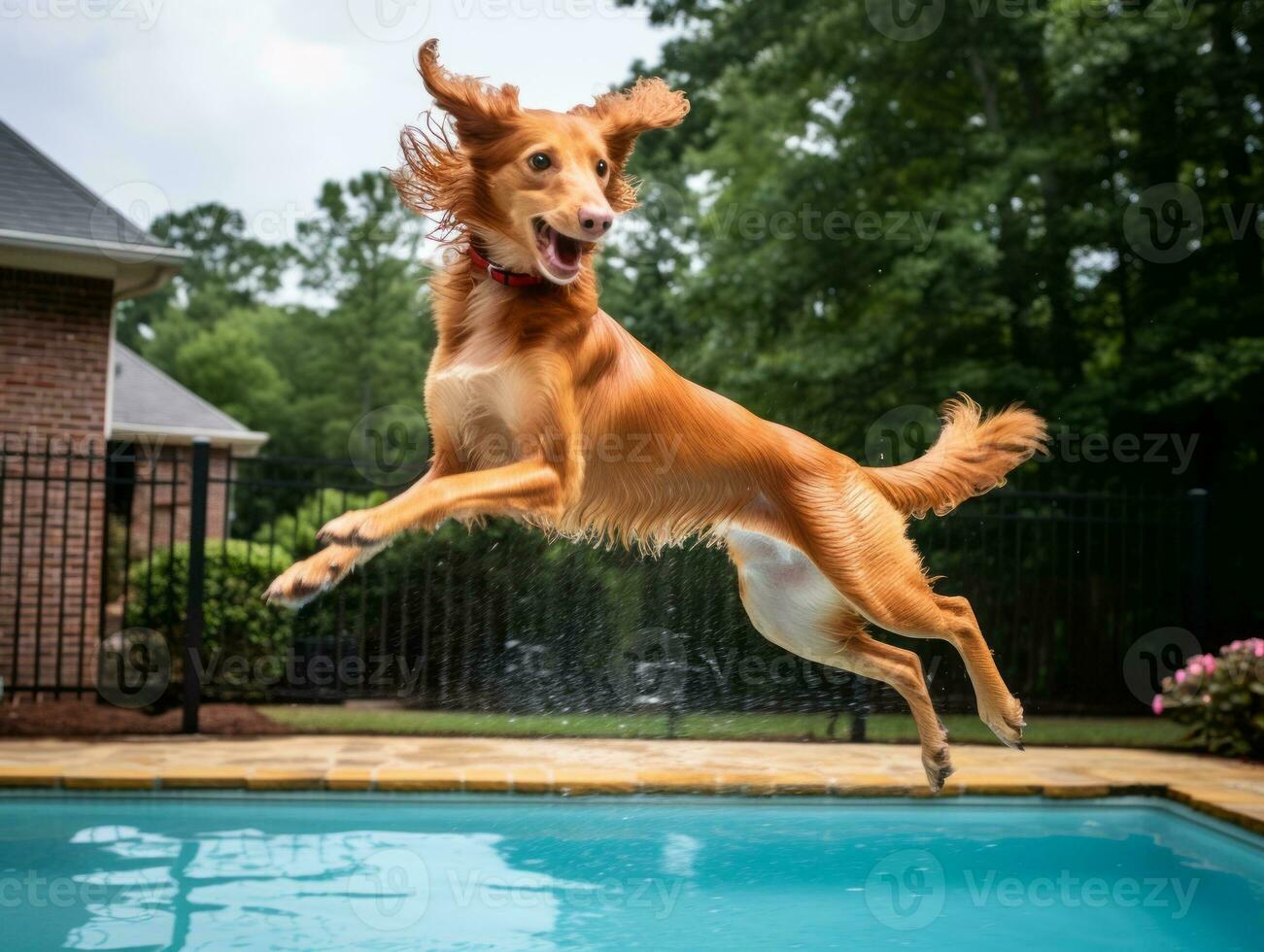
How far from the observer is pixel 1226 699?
28.7 feet

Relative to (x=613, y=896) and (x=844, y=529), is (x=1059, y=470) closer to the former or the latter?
(x=613, y=896)

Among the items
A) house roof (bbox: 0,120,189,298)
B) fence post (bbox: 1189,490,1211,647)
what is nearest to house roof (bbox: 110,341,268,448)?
house roof (bbox: 0,120,189,298)

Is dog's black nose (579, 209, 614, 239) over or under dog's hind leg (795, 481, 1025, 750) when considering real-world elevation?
over

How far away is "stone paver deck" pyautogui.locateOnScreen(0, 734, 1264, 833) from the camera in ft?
22.0

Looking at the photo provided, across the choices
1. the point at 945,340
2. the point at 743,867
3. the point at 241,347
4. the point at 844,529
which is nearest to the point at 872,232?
the point at 945,340

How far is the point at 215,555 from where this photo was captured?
10.2 meters

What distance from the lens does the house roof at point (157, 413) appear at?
Result: 16797 millimetres

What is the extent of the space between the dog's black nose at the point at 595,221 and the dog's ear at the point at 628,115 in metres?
0.45

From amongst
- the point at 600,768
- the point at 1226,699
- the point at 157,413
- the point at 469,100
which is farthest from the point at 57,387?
the point at 1226,699

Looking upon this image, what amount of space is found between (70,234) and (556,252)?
27.7 feet

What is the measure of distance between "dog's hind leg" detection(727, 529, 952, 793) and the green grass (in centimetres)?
520

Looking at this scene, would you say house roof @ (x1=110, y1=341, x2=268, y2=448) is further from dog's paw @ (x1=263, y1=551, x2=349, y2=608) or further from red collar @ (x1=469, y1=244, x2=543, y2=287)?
dog's paw @ (x1=263, y1=551, x2=349, y2=608)

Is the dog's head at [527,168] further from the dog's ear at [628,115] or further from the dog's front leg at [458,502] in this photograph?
the dog's front leg at [458,502]

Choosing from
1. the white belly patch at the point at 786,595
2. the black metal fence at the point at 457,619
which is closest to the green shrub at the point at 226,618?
the black metal fence at the point at 457,619
